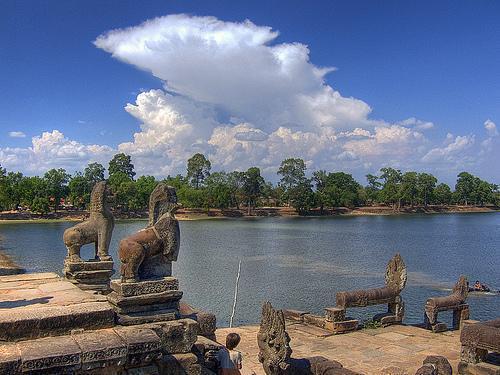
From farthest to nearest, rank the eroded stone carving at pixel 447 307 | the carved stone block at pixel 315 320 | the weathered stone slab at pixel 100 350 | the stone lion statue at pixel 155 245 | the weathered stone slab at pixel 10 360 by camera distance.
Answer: the eroded stone carving at pixel 447 307 < the carved stone block at pixel 315 320 < the stone lion statue at pixel 155 245 < the weathered stone slab at pixel 100 350 < the weathered stone slab at pixel 10 360

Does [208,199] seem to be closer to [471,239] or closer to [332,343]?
[471,239]

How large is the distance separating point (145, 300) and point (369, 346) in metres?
7.23

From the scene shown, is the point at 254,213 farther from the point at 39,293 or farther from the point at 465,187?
the point at 39,293

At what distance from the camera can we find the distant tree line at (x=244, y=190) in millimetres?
75500

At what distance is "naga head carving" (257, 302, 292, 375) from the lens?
288 inches

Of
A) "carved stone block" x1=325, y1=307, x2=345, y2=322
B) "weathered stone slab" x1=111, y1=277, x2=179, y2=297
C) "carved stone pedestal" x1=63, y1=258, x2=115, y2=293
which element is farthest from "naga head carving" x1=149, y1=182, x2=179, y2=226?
"carved stone block" x1=325, y1=307, x2=345, y2=322

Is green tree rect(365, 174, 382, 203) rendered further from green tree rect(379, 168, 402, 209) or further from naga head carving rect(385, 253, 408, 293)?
naga head carving rect(385, 253, 408, 293)

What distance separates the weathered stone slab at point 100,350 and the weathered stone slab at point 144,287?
963 millimetres

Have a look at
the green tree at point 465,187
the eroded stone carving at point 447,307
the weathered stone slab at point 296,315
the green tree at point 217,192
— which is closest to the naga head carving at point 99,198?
the weathered stone slab at point 296,315

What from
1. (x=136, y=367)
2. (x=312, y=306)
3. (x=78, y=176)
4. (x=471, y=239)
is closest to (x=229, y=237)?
(x=471, y=239)

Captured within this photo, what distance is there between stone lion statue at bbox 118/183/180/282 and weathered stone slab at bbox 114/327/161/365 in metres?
1.07

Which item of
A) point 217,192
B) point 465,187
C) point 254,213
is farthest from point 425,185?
point 217,192

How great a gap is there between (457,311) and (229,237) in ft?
130

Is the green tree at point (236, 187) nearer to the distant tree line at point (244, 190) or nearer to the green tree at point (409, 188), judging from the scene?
the distant tree line at point (244, 190)
